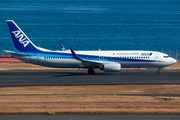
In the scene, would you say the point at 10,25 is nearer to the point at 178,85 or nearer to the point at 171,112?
the point at 178,85

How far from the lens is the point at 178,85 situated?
3822 centimetres

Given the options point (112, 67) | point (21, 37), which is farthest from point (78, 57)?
point (21, 37)

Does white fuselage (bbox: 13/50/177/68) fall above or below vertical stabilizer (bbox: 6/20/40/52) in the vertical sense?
below

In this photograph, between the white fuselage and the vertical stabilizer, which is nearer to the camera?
the white fuselage

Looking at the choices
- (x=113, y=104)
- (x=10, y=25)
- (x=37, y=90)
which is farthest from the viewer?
(x=10, y=25)

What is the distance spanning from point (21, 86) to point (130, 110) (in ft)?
60.2

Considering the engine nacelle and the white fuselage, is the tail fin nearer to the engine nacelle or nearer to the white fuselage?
the white fuselage

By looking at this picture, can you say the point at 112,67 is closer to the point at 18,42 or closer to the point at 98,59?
the point at 98,59

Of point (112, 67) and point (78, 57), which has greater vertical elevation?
point (78, 57)

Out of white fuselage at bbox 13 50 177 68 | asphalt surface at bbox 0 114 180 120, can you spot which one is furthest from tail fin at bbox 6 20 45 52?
asphalt surface at bbox 0 114 180 120

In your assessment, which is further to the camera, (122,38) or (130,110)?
(122,38)

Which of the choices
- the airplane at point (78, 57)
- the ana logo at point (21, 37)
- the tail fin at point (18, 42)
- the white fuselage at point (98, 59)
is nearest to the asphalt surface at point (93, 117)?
the airplane at point (78, 57)

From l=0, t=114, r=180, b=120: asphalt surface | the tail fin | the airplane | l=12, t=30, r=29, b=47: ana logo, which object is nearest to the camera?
l=0, t=114, r=180, b=120: asphalt surface

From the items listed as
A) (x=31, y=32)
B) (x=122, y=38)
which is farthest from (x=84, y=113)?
(x=31, y=32)
